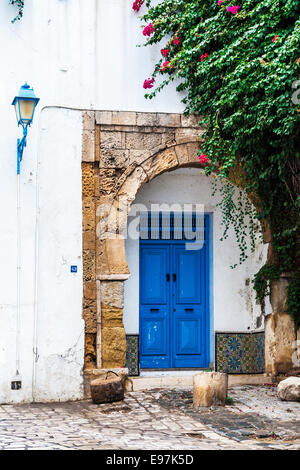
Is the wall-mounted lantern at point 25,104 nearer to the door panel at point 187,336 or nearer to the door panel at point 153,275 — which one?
the door panel at point 153,275

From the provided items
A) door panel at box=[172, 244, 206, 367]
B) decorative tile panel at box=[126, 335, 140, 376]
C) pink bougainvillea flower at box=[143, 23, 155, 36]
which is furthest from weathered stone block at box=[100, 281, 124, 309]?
pink bougainvillea flower at box=[143, 23, 155, 36]

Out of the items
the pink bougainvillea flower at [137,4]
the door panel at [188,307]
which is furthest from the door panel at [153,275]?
the pink bougainvillea flower at [137,4]

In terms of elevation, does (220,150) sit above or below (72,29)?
below

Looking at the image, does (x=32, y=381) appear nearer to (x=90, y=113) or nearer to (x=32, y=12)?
(x=90, y=113)

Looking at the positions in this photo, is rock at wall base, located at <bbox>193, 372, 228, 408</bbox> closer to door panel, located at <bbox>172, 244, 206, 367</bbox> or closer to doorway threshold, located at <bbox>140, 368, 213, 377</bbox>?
doorway threshold, located at <bbox>140, 368, 213, 377</bbox>

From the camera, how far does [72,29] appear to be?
8.73 metres

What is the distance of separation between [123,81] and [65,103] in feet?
2.61

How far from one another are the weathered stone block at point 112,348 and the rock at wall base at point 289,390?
1.95 meters

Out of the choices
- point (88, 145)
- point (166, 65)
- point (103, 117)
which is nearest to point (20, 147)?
point (88, 145)

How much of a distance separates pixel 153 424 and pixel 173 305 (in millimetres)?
3284

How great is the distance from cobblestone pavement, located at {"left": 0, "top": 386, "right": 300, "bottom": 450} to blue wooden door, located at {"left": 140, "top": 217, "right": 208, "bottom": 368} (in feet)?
4.67

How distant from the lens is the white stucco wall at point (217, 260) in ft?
32.6

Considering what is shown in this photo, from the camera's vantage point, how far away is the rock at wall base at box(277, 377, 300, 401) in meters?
7.98
